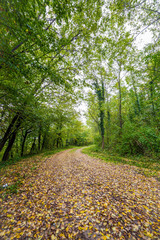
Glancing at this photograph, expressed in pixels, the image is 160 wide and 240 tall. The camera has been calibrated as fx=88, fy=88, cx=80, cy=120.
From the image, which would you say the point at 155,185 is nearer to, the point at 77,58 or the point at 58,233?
the point at 58,233

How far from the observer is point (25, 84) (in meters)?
6.34

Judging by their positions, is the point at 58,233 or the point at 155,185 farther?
the point at 155,185

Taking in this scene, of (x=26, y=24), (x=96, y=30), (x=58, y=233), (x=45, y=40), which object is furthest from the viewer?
(x=96, y=30)

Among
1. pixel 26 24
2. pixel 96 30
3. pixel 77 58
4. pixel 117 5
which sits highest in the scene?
pixel 117 5

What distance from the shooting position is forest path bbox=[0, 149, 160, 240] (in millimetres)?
2287

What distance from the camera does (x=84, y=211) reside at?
2951 millimetres

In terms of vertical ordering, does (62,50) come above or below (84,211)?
above

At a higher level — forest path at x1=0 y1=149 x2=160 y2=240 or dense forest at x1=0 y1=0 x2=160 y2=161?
dense forest at x1=0 y1=0 x2=160 y2=161

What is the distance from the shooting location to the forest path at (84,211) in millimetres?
2287

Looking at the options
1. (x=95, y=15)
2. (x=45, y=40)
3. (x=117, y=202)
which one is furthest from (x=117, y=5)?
(x=117, y=202)

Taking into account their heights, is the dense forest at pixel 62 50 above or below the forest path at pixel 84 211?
above

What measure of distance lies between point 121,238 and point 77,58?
8875 mm

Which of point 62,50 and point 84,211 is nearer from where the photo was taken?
point 84,211

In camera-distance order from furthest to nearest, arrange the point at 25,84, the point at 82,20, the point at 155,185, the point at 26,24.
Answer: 1. the point at 25,84
2. the point at 82,20
3. the point at 155,185
4. the point at 26,24
